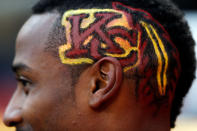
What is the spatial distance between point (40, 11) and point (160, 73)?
41.9 inches

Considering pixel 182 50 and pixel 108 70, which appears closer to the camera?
pixel 108 70

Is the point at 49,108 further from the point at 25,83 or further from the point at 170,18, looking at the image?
the point at 170,18

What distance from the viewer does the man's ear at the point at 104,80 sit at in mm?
2535

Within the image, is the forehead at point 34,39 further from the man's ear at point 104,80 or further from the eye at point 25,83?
the man's ear at point 104,80

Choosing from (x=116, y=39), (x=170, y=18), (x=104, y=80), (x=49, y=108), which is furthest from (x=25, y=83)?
(x=170, y=18)

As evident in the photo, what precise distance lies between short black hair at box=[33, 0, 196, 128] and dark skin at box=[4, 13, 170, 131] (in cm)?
26

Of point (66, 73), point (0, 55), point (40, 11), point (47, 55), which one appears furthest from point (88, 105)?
point (0, 55)

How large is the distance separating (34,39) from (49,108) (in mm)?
535

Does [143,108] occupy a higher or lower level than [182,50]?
lower

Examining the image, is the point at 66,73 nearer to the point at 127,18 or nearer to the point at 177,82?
the point at 127,18

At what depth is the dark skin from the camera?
255cm

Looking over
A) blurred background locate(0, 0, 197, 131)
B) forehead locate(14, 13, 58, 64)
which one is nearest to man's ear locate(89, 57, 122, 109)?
forehead locate(14, 13, 58, 64)

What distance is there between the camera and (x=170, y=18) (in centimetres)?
286

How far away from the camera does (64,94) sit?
8.46 feet
